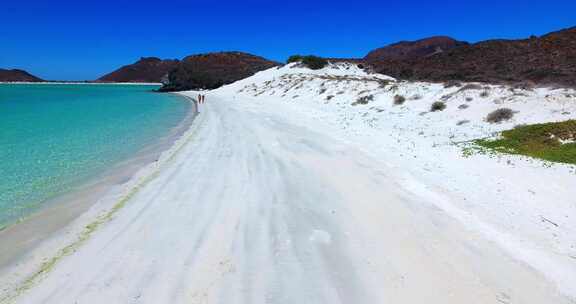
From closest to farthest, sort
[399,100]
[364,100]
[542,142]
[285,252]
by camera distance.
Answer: [285,252] → [542,142] → [399,100] → [364,100]

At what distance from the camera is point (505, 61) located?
129 ft

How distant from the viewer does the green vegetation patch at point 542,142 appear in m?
9.70

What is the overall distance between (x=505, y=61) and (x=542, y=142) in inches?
1366

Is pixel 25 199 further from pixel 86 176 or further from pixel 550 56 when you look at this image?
pixel 550 56

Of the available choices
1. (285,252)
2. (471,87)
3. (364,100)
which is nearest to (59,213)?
(285,252)

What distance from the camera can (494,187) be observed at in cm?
794

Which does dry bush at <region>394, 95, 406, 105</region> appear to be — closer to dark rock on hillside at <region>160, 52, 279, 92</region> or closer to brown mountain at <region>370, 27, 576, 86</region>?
brown mountain at <region>370, 27, 576, 86</region>

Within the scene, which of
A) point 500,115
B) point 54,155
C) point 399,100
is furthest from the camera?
point 399,100

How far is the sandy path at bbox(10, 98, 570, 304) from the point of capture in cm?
426

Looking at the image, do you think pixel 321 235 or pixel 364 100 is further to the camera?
pixel 364 100

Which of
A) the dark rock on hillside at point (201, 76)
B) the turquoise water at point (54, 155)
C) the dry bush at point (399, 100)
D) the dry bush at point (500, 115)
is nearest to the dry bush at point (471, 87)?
the dry bush at point (399, 100)

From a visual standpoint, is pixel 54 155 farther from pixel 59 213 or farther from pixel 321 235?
pixel 321 235

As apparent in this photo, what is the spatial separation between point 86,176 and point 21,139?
1020cm

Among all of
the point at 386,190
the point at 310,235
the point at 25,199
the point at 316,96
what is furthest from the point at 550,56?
the point at 25,199
